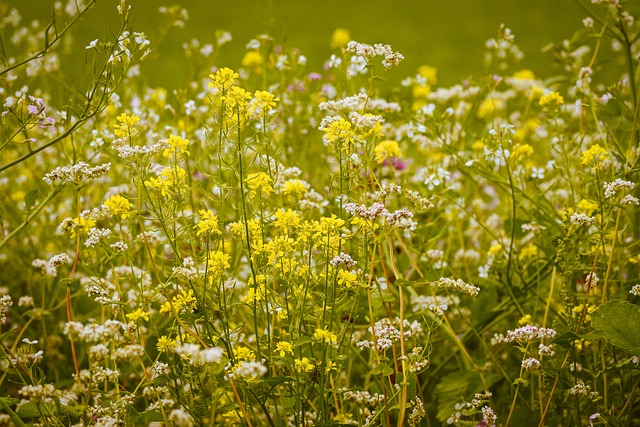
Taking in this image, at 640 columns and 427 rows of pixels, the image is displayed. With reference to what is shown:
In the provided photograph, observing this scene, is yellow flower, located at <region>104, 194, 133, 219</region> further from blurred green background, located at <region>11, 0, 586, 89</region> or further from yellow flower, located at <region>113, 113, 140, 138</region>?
blurred green background, located at <region>11, 0, 586, 89</region>

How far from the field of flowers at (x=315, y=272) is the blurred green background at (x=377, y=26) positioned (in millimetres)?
3009

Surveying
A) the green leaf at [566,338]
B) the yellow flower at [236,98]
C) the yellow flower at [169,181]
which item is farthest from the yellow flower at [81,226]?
the green leaf at [566,338]

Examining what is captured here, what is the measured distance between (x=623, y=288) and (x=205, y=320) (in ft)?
3.23

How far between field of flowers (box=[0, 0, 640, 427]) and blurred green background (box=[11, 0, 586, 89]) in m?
3.01

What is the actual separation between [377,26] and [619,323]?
5299mm

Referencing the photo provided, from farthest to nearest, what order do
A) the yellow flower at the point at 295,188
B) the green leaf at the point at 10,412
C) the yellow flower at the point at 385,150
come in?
the yellow flower at the point at 385,150 → the yellow flower at the point at 295,188 → the green leaf at the point at 10,412

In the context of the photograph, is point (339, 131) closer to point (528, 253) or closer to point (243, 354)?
point (243, 354)

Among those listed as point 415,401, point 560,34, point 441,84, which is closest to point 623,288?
point 415,401

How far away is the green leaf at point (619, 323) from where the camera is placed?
1373 millimetres

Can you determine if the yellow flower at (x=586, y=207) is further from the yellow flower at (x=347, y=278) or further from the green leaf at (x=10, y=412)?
the green leaf at (x=10, y=412)

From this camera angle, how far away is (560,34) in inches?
219

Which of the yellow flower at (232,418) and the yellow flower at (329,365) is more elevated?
the yellow flower at (329,365)

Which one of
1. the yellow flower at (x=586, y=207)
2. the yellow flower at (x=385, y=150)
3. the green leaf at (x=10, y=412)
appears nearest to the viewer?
the green leaf at (x=10, y=412)

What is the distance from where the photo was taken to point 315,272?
1379 millimetres
